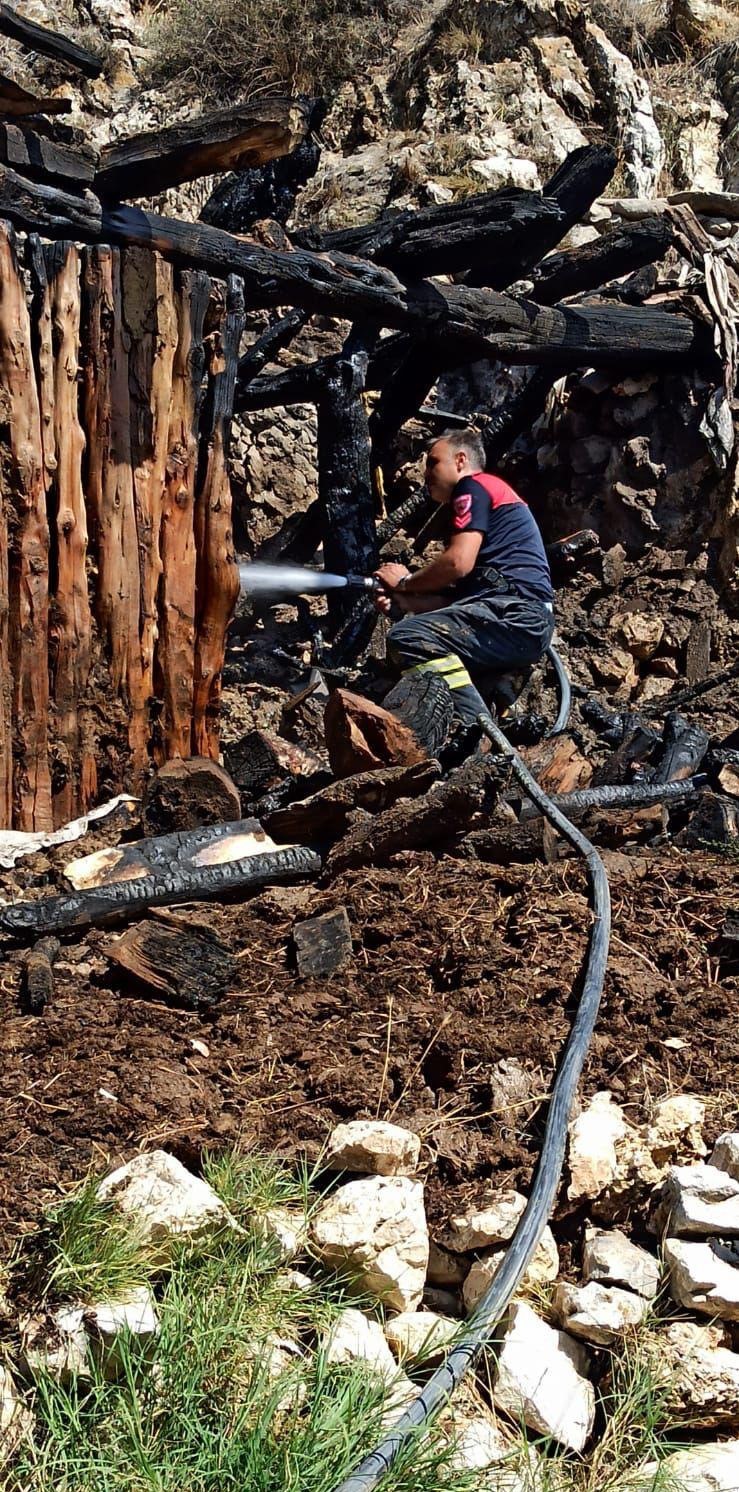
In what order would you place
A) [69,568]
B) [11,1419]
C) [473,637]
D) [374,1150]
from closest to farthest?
1. [11,1419]
2. [374,1150]
3. [69,568]
4. [473,637]

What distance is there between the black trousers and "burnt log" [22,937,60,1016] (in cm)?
291

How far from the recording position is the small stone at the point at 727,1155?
313 centimetres

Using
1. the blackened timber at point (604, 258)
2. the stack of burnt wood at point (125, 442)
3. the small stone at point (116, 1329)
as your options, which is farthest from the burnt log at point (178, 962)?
the blackened timber at point (604, 258)

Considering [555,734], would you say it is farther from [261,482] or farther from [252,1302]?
[252,1302]

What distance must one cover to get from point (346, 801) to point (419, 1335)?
2.07 m

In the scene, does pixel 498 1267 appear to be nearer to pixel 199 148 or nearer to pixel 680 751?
pixel 680 751

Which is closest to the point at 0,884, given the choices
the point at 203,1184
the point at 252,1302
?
the point at 203,1184

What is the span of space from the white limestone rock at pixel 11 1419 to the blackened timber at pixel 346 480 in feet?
20.8

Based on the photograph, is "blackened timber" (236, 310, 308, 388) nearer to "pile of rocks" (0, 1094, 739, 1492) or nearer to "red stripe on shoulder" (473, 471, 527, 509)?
"red stripe on shoulder" (473, 471, 527, 509)

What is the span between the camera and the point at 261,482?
9.71m

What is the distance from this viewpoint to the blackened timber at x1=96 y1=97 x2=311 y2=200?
5.43 metres

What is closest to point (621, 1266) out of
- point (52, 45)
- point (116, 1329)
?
point (116, 1329)

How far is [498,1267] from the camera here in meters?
2.83

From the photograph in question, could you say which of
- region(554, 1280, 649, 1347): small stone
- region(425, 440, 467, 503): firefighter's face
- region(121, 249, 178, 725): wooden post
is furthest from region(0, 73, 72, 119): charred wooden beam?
region(554, 1280, 649, 1347): small stone
